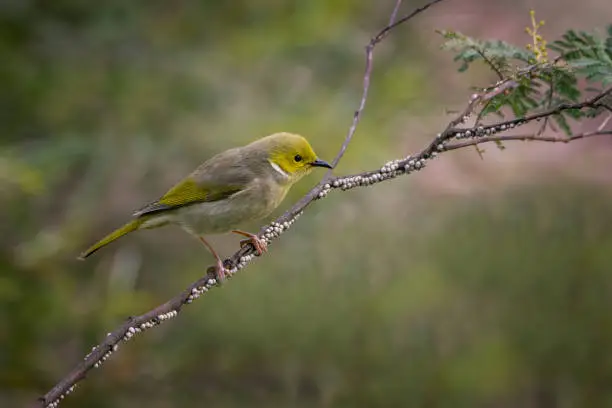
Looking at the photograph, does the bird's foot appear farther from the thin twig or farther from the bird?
the thin twig

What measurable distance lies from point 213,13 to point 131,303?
228 cm

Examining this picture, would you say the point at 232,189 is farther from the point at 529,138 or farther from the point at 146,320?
the point at 529,138

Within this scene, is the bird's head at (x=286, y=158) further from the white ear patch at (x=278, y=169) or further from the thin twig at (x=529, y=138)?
the thin twig at (x=529, y=138)

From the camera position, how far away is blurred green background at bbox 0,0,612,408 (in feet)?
13.7

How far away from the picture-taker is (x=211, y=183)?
2.36 metres

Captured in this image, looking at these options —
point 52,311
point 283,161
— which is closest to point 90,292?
point 52,311

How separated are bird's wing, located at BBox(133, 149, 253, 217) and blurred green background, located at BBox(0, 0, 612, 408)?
1.66 m

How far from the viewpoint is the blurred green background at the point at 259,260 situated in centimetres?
419

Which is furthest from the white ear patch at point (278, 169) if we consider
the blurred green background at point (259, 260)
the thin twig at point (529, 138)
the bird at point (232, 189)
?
the blurred green background at point (259, 260)

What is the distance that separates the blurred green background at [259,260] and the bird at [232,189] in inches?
64.9

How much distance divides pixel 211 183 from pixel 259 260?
2.51 metres

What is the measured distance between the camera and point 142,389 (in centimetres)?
442

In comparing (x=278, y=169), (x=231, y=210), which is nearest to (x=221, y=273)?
(x=231, y=210)

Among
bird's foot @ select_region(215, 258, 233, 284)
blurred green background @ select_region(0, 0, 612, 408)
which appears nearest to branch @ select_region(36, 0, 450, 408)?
bird's foot @ select_region(215, 258, 233, 284)
